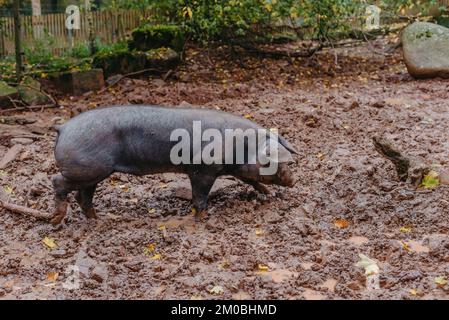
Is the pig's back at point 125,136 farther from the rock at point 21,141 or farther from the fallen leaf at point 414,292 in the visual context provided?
the rock at point 21,141

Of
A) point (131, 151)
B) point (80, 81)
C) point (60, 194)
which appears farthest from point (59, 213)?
point (80, 81)

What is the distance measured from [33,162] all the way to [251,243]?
10.9 ft

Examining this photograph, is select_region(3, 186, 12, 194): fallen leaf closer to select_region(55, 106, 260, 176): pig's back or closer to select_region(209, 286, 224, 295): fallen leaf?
select_region(55, 106, 260, 176): pig's back

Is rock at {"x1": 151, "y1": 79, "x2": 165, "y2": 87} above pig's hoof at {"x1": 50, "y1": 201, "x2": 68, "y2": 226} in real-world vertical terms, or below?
above

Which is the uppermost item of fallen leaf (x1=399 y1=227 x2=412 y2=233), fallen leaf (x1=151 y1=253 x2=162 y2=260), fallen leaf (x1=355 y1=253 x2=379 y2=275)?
fallen leaf (x1=399 y1=227 x2=412 y2=233)

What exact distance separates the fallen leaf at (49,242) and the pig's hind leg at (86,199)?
43 centimetres

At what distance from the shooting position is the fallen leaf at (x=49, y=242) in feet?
16.6

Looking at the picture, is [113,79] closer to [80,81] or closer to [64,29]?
[80,81]

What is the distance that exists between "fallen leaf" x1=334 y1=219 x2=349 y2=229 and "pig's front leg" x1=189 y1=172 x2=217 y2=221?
112 centimetres

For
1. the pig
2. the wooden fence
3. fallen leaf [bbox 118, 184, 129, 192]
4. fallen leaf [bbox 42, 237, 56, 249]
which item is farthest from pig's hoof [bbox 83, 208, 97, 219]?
the wooden fence

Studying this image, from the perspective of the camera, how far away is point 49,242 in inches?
201

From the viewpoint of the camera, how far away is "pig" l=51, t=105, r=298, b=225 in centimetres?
Answer: 509

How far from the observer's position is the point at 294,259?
467 centimetres

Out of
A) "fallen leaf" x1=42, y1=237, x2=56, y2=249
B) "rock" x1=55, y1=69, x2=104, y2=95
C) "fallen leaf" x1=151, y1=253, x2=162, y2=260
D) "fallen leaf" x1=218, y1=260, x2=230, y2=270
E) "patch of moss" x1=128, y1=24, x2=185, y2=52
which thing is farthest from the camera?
"patch of moss" x1=128, y1=24, x2=185, y2=52
